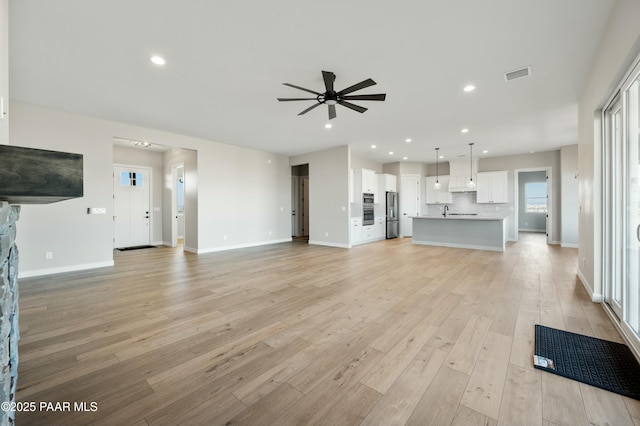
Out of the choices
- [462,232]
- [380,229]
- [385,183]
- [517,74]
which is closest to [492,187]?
[462,232]

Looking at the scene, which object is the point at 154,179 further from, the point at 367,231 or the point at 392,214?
the point at 392,214

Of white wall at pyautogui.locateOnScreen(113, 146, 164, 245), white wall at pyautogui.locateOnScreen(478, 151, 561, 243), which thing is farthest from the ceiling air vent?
white wall at pyautogui.locateOnScreen(113, 146, 164, 245)

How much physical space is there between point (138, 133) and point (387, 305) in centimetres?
601

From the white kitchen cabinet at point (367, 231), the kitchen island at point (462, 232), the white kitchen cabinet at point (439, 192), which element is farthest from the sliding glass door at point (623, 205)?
the white kitchen cabinet at point (439, 192)

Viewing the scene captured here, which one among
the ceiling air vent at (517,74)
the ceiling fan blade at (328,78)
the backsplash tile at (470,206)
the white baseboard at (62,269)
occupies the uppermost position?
the ceiling air vent at (517,74)

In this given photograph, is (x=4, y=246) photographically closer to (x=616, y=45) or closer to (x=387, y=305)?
(x=387, y=305)

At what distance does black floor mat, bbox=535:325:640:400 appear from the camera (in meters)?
1.75

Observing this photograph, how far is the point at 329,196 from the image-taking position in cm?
794

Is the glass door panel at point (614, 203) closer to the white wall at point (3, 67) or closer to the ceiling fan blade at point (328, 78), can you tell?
the ceiling fan blade at point (328, 78)

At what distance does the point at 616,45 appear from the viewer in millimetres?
2357

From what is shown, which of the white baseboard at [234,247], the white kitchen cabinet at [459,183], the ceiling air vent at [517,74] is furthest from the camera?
the white kitchen cabinet at [459,183]

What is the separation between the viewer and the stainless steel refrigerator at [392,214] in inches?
386

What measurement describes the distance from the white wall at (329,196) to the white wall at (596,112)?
477 cm

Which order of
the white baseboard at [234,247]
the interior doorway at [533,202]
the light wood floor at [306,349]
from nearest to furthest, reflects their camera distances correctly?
1. the light wood floor at [306,349]
2. the white baseboard at [234,247]
3. the interior doorway at [533,202]
